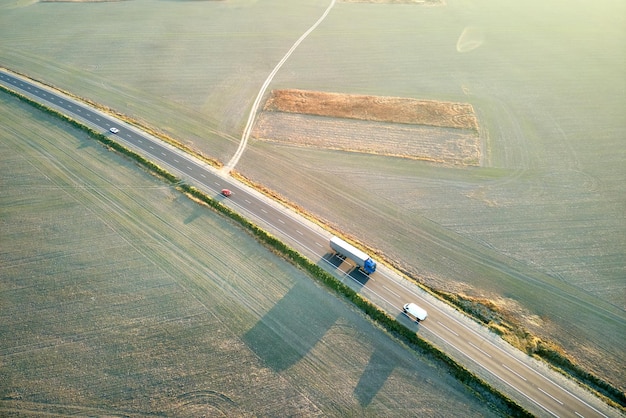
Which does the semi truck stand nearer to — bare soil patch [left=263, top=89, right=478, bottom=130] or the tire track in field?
the tire track in field

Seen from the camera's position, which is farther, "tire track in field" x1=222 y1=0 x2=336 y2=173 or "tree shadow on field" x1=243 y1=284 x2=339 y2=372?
"tire track in field" x1=222 y1=0 x2=336 y2=173

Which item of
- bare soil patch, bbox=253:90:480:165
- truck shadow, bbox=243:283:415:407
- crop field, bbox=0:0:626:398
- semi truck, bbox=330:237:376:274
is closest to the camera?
truck shadow, bbox=243:283:415:407

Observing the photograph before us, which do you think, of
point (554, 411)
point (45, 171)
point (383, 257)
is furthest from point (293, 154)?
point (554, 411)

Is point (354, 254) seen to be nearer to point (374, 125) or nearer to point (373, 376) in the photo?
point (373, 376)

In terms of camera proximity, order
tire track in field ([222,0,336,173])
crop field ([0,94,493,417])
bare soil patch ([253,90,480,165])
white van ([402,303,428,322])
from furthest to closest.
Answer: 1. bare soil patch ([253,90,480,165])
2. tire track in field ([222,0,336,173])
3. white van ([402,303,428,322])
4. crop field ([0,94,493,417])

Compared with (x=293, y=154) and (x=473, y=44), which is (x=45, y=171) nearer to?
(x=293, y=154)

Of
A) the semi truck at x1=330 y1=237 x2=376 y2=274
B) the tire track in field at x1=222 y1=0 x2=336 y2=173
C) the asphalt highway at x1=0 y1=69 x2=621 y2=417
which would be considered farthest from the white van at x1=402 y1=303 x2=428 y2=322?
the tire track in field at x1=222 y1=0 x2=336 y2=173
